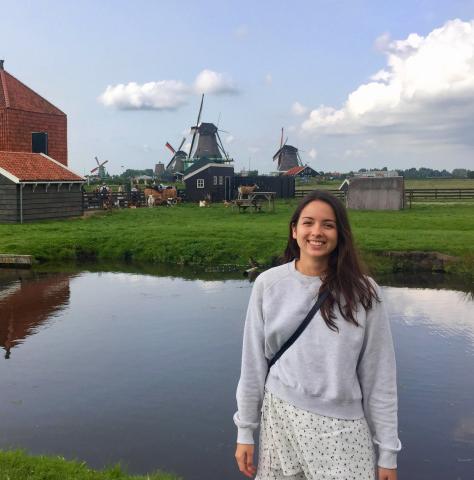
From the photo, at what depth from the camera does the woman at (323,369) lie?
8.02ft

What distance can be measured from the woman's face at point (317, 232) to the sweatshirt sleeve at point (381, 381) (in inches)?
12.5

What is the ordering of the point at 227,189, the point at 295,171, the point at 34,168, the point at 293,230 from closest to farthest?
the point at 293,230
the point at 34,168
the point at 227,189
the point at 295,171

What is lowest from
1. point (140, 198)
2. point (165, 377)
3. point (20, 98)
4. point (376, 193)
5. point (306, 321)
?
point (165, 377)

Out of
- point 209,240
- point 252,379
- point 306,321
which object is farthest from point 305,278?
point 209,240

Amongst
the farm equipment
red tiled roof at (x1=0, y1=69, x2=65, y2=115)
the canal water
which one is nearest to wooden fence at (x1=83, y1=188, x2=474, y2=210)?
the farm equipment

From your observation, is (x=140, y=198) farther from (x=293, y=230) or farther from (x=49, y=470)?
(x=293, y=230)

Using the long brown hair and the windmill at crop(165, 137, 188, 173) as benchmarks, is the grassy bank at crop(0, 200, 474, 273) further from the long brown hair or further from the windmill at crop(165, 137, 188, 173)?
the windmill at crop(165, 137, 188, 173)

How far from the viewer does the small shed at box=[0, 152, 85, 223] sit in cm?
2330

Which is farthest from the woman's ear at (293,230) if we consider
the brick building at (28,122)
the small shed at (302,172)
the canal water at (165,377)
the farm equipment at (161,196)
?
the small shed at (302,172)

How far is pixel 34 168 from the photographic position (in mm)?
25031

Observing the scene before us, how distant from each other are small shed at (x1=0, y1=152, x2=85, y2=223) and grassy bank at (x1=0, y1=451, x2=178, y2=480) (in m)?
20.0

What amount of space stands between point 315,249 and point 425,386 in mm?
5067

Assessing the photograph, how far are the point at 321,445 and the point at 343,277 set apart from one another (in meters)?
0.71

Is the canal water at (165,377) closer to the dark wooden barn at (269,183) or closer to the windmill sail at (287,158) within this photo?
the dark wooden barn at (269,183)
